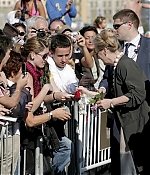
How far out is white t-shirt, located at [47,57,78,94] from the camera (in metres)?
6.39

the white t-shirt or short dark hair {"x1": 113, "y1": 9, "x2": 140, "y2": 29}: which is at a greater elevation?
short dark hair {"x1": 113, "y1": 9, "x2": 140, "y2": 29}

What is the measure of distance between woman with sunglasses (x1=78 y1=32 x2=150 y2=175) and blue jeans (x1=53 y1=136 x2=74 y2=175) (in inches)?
23.6

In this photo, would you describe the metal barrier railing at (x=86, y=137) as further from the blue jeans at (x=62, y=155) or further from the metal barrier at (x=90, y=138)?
the blue jeans at (x=62, y=155)

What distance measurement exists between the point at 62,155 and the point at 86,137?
2.55ft

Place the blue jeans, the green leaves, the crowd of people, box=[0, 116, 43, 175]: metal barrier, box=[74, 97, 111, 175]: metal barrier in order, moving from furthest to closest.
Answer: box=[74, 97, 111, 175]: metal barrier
the blue jeans
the green leaves
the crowd of people
box=[0, 116, 43, 175]: metal barrier

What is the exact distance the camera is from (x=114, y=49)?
6.04m

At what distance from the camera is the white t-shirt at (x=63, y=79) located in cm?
639

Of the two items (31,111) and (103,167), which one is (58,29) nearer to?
(103,167)

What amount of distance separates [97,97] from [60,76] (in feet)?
2.11

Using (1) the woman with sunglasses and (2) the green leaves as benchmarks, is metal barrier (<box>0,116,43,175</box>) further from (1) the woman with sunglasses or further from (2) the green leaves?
(1) the woman with sunglasses

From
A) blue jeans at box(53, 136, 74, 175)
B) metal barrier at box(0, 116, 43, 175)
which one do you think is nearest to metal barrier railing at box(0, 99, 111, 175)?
blue jeans at box(53, 136, 74, 175)

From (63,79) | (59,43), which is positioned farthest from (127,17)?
(63,79)

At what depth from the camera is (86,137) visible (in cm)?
685

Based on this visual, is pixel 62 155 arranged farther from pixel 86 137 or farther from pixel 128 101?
pixel 128 101
